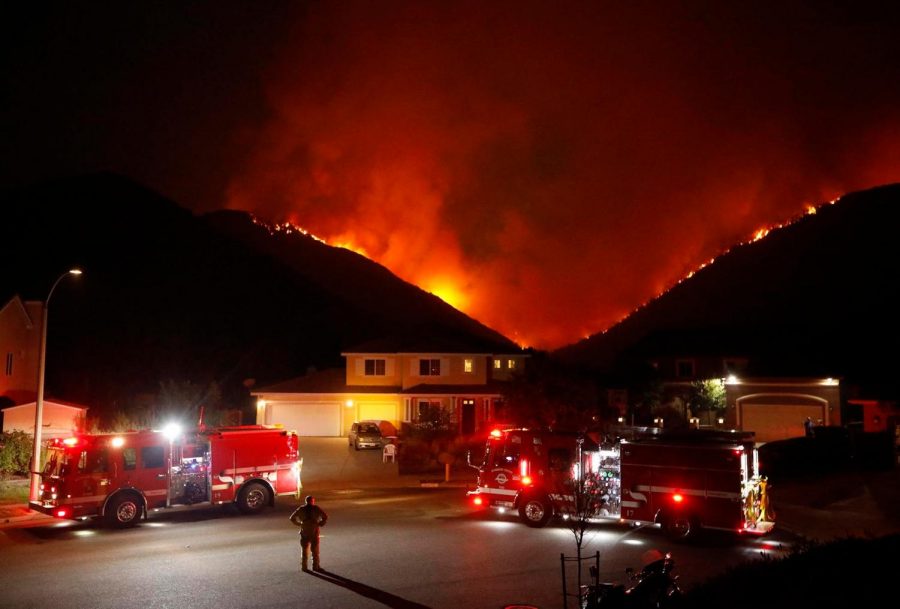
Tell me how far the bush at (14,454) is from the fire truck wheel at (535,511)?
17253 mm

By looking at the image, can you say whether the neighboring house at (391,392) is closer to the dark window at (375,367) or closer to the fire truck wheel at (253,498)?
the dark window at (375,367)

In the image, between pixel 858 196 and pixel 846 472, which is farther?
pixel 858 196

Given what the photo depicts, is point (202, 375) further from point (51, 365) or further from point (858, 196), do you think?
point (858, 196)

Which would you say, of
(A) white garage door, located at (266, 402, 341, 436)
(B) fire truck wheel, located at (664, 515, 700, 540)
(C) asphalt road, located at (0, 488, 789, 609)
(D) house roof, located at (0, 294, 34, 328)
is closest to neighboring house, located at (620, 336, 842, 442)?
(A) white garage door, located at (266, 402, 341, 436)

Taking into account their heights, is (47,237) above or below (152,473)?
above

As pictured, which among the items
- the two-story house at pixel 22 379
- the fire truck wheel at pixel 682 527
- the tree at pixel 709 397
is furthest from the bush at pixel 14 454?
the tree at pixel 709 397

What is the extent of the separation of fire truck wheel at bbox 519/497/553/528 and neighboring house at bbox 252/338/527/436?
82.3 feet

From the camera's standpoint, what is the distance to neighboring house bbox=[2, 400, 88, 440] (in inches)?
1347

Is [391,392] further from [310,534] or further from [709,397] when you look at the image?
[310,534]

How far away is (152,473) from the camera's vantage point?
20188mm

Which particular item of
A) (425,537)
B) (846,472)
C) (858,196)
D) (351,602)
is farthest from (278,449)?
(858,196)

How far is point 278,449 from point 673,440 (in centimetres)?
1113

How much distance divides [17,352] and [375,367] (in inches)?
770

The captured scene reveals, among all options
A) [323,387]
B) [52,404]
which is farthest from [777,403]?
[52,404]
